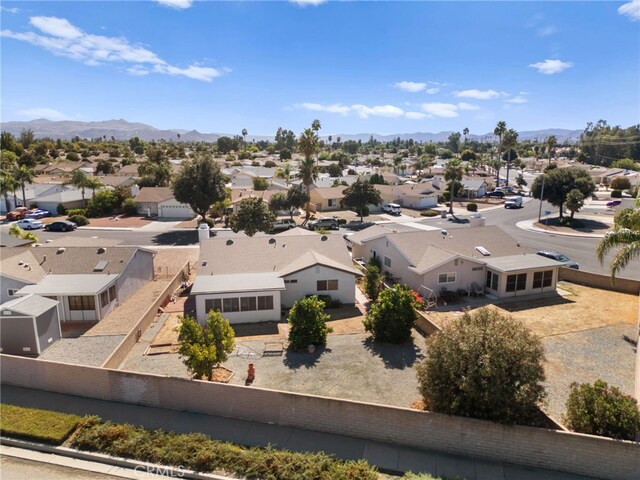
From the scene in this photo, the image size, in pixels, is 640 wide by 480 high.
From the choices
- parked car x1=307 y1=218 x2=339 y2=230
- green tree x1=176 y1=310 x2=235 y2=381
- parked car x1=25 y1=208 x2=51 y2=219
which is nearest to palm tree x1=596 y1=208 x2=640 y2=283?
green tree x1=176 y1=310 x2=235 y2=381

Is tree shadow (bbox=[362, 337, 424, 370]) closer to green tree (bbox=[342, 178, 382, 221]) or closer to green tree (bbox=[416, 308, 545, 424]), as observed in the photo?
green tree (bbox=[416, 308, 545, 424])

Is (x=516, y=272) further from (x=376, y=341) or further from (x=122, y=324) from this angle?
(x=122, y=324)

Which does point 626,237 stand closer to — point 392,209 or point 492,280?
point 492,280

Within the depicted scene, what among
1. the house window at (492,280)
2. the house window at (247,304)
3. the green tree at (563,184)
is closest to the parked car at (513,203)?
the green tree at (563,184)

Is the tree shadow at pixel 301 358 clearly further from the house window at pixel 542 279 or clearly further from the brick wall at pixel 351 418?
the house window at pixel 542 279

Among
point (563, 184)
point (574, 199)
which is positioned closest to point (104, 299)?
point (574, 199)

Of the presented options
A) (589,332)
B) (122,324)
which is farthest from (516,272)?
(122,324)
